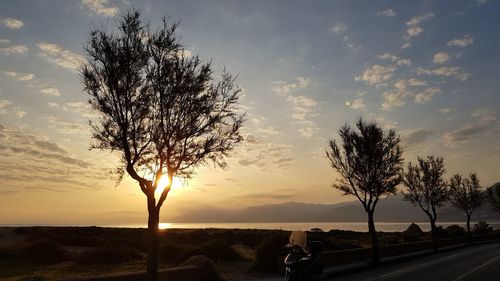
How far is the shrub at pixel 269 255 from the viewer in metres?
22.8

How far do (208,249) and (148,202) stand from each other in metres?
15.8

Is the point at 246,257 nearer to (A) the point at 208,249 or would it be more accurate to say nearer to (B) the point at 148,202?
(A) the point at 208,249

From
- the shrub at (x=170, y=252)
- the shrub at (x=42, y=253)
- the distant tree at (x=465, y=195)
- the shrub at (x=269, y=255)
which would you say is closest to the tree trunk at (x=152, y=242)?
the shrub at (x=269, y=255)

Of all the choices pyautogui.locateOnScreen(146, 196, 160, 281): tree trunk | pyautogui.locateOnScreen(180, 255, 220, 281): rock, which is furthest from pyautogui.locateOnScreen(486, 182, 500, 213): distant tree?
pyautogui.locateOnScreen(146, 196, 160, 281): tree trunk

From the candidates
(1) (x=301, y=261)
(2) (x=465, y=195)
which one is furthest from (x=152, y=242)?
(2) (x=465, y=195)

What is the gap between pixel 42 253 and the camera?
1232 inches

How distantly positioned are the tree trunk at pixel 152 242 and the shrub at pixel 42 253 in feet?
61.9

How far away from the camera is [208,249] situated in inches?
1206

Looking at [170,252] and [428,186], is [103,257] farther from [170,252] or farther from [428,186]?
[428,186]

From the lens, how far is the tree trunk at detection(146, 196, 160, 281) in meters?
14.2

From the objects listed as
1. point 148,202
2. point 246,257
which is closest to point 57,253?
point 246,257

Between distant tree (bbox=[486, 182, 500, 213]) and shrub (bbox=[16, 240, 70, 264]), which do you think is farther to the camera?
distant tree (bbox=[486, 182, 500, 213])

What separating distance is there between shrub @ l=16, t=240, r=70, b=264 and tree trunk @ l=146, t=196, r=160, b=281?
743 inches

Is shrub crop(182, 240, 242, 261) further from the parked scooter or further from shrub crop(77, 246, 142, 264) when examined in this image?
the parked scooter
